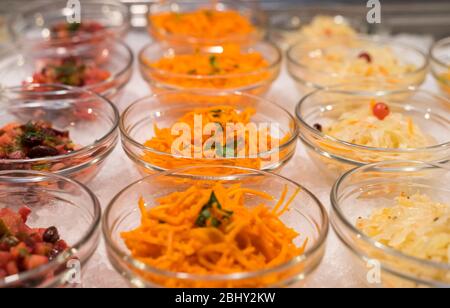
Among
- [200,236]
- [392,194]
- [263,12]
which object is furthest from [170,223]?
[263,12]

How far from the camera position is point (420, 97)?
2705 millimetres

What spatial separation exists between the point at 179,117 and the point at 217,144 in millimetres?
464

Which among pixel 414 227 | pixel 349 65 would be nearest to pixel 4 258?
pixel 414 227

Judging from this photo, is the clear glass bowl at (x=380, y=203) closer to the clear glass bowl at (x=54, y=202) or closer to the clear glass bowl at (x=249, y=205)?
the clear glass bowl at (x=249, y=205)

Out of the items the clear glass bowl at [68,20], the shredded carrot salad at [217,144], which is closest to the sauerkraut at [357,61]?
the shredded carrot salad at [217,144]

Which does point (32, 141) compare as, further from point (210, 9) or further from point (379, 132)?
point (210, 9)

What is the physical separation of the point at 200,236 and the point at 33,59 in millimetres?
1955

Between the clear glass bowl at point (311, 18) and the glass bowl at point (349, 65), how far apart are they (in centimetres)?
35

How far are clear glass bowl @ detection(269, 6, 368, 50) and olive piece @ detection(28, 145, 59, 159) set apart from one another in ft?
6.23

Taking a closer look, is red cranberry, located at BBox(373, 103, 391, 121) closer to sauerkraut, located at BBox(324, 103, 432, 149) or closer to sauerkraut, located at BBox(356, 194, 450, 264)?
sauerkraut, located at BBox(324, 103, 432, 149)

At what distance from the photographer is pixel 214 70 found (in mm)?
2820

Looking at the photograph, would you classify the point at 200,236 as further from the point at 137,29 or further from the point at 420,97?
the point at 137,29

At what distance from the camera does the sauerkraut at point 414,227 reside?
1.73 m

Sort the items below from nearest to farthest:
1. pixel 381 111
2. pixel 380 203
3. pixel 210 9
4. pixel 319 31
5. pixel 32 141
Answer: pixel 380 203
pixel 32 141
pixel 381 111
pixel 319 31
pixel 210 9
